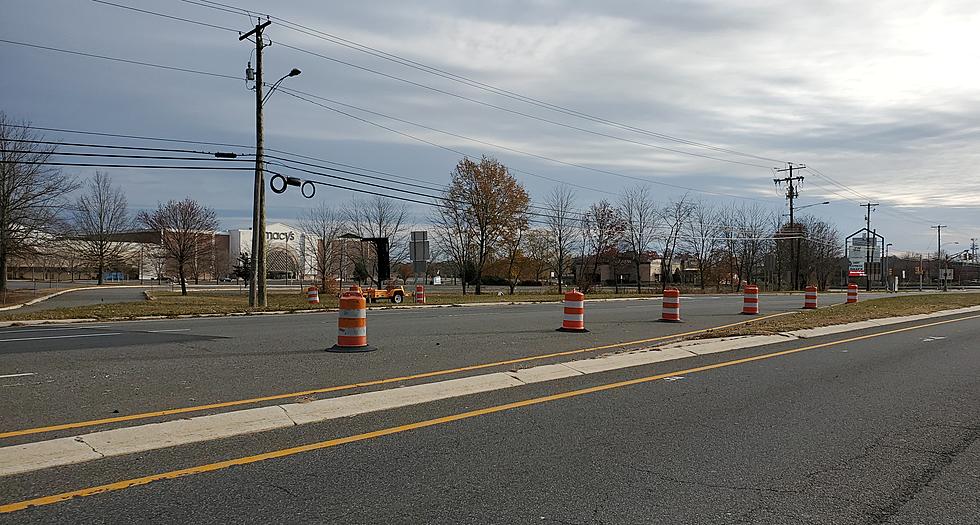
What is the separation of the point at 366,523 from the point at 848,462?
158 inches

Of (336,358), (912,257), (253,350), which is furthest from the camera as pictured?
(912,257)

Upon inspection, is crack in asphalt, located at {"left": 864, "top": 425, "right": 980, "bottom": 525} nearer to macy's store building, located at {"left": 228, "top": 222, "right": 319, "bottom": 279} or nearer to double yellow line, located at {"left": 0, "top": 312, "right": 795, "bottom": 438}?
double yellow line, located at {"left": 0, "top": 312, "right": 795, "bottom": 438}

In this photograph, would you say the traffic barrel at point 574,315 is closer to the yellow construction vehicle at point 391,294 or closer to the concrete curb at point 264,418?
the concrete curb at point 264,418

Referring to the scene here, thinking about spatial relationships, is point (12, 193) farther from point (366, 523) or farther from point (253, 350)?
point (366, 523)

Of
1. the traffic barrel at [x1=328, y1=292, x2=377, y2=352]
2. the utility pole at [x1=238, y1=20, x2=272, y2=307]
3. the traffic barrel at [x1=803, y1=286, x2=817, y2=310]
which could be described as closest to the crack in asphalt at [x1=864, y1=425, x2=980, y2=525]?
the traffic barrel at [x1=328, y1=292, x2=377, y2=352]

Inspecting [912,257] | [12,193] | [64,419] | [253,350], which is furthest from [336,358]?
[912,257]

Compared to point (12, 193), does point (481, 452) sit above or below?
below

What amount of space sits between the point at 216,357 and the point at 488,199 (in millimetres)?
45183

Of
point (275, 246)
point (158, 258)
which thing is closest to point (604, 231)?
point (158, 258)

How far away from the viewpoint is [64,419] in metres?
6.64

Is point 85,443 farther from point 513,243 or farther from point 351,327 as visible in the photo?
point 513,243

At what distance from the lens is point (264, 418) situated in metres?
6.79

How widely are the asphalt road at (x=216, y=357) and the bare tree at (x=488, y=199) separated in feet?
122

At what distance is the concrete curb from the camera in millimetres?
5496
